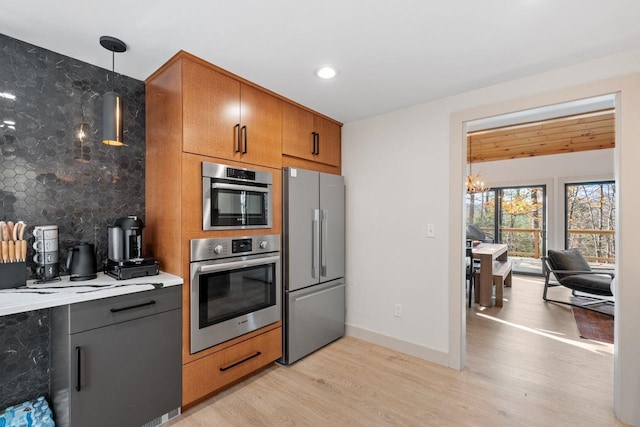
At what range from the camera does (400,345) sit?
2.94 meters

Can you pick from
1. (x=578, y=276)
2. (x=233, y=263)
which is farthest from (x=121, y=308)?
(x=578, y=276)

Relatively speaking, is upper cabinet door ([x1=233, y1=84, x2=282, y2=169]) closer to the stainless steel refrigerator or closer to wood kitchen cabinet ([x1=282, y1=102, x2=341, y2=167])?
wood kitchen cabinet ([x1=282, y1=102, x2=341, y2=167])

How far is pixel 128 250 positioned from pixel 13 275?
1.77ft

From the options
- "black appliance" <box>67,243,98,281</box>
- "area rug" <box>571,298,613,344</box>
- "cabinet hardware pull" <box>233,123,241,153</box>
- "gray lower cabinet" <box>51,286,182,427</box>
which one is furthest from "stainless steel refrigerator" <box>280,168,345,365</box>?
"area rug" <box>571,298,613,344</box>

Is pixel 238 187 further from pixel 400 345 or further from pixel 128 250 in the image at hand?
pixel 400 345

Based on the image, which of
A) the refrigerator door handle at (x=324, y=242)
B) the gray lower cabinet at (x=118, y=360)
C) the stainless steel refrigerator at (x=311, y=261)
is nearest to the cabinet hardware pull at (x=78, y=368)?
the gray lower cabinet at (x=118, y=360)

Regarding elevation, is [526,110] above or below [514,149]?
below

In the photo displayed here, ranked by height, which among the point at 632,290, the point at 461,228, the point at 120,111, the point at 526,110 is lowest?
the point at 632,290

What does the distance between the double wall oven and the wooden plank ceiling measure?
322cm

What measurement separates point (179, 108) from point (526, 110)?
2468 mm

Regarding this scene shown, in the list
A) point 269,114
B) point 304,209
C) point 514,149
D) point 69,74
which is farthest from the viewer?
point 514,149

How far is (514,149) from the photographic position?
5.84m

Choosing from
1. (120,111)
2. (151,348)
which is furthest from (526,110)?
(151,348)

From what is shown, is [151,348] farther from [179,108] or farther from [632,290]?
[632,290]
